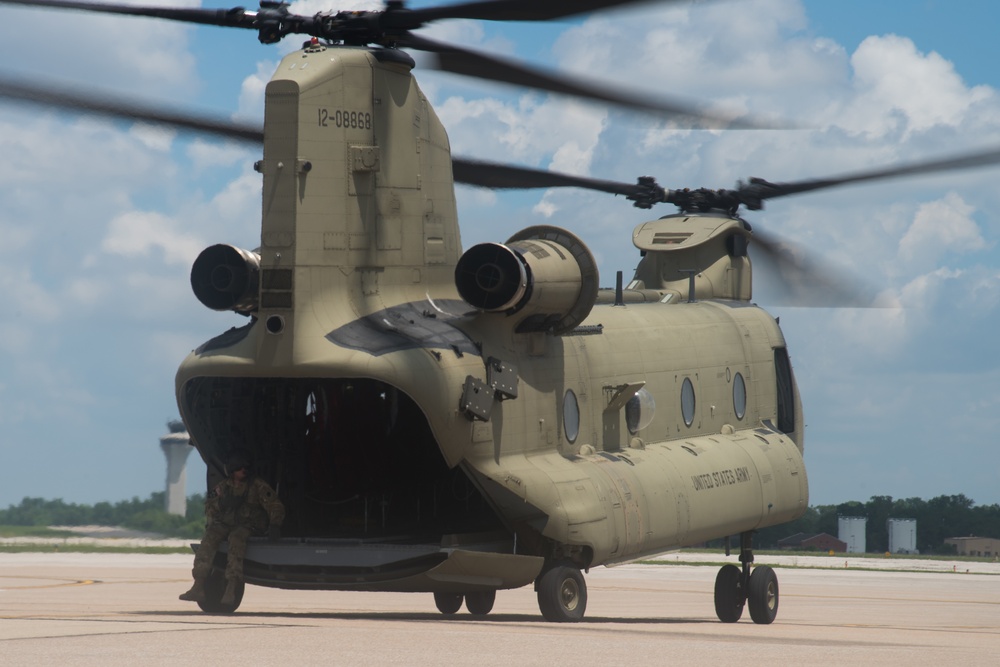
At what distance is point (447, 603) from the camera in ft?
69.1

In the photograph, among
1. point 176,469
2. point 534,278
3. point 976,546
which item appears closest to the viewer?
point 534,278

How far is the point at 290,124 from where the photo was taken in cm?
1656

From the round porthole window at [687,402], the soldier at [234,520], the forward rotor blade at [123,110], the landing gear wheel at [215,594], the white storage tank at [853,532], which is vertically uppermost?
the forward rotor blade at [123,110]

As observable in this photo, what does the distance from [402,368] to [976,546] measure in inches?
2060

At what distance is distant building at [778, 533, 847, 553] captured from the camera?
6432cm

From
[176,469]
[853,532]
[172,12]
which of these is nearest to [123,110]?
[172,12]

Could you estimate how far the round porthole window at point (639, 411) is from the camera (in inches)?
793

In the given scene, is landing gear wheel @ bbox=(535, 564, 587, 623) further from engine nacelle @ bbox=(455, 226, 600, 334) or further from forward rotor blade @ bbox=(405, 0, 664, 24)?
forward rotor blade @ bbox=(405, 0, 664, 24)

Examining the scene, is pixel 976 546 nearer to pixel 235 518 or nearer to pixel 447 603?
pixel 447 603

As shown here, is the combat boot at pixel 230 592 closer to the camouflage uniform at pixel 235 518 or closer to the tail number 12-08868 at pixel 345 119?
the camouflage uniform at pixel 235 518

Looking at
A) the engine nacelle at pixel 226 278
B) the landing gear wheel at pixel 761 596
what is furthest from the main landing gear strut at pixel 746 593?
the engine nacelle at pixel 226 278

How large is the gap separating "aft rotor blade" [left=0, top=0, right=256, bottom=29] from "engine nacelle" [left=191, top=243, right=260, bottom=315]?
252 cm

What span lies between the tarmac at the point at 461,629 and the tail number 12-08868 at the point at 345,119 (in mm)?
5529

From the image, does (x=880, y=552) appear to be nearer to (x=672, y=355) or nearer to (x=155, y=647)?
(x=672, y=355)
